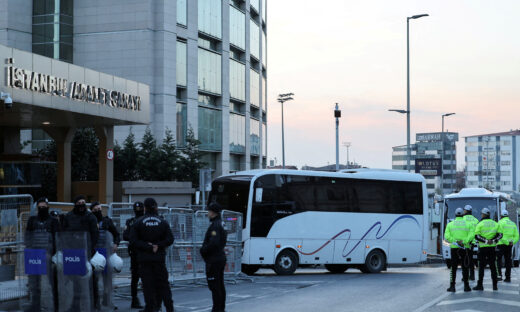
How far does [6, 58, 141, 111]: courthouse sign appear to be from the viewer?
25.0 metres

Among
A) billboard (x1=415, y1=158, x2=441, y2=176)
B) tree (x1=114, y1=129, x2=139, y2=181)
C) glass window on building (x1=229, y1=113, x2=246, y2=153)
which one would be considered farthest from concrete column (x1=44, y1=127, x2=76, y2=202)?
glass window on building (x1=229, y1=113, x2=246, y2=153)

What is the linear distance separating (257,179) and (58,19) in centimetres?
3814

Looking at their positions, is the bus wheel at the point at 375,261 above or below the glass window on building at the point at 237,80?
below

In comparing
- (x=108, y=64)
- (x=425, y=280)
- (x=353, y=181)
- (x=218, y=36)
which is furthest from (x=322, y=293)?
(x=218, y=36)

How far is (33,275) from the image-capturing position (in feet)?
41.8

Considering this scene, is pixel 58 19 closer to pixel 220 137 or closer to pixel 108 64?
pixel 108 64

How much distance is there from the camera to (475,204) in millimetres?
30000

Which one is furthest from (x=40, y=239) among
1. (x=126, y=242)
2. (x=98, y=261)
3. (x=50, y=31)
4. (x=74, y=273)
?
(x=50, y=31)

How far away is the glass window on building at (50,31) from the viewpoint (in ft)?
186

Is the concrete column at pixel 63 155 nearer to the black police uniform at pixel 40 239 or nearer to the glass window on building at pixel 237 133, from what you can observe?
the black police uniform at pixel 40 239

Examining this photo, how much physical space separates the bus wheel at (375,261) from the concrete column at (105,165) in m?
13.3

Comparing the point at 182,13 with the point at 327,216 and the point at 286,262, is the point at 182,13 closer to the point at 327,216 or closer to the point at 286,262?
the point at 327,216

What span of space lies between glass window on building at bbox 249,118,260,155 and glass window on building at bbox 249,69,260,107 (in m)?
1.72

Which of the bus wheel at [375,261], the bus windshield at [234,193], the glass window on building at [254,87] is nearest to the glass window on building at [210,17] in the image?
the glass window on building at [254,87]
